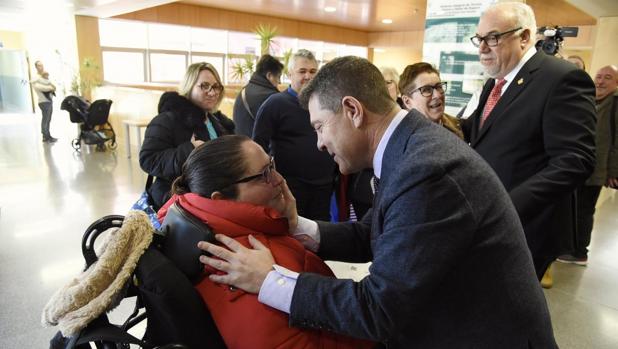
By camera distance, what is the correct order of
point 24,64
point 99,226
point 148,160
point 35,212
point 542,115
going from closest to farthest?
1. point 99,226
2. point 542,115
3. point 148,160
4. point 35,212
5. point 24,64

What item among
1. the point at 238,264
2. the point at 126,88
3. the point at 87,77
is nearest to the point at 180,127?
the point at 238,264

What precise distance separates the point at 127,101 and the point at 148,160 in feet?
20.9

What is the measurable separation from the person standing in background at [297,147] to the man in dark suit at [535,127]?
1.08 metres

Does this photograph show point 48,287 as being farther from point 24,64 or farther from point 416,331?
point 24,64

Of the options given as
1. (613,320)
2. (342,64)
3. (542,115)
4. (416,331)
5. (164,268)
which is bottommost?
(613,320)

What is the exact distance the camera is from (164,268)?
2.98ft

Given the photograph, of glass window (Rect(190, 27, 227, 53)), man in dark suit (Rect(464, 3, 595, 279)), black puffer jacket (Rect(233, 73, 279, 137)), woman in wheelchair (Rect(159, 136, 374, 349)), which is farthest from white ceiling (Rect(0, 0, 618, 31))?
woman in wheelchair (Rect(159, 136, 374, 349))

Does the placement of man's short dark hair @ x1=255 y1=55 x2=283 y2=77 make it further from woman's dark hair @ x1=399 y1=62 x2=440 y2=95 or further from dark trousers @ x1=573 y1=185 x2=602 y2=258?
dark trousers @ x1=573 y1=185 x2=602 y2=258

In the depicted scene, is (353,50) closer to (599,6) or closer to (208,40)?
(208,40)

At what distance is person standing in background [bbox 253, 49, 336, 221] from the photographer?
255cm

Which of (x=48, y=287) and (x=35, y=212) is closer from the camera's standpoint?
(x=48, y=287)

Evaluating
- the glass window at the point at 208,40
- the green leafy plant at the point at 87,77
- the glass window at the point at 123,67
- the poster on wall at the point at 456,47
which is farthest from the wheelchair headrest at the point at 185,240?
the glass window at the point at 208,40

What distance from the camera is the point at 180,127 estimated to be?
2355mm

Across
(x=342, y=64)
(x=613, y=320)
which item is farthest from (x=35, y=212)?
(x=613, y=320)
